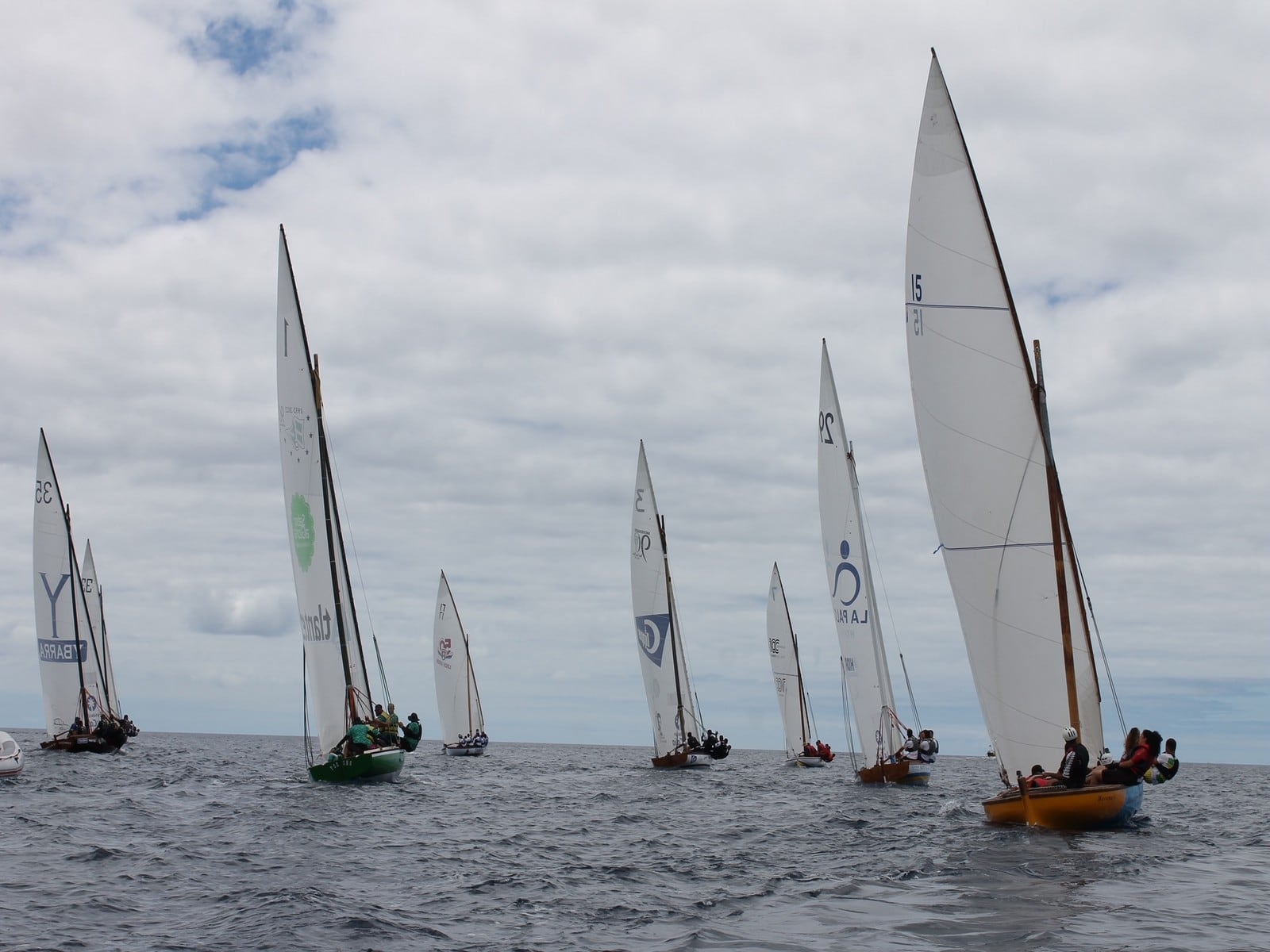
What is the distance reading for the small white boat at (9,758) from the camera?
34.8 meters

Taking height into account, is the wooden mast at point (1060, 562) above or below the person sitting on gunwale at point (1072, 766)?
above

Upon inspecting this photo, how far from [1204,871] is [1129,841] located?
221 cm

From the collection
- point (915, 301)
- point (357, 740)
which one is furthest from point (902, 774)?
point (915, 301)

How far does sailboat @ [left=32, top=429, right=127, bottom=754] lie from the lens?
48312 mm

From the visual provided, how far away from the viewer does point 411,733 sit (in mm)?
34281

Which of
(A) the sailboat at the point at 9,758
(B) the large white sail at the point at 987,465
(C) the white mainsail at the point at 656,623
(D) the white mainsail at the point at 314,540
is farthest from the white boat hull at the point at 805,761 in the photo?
(B) the large white sail at the point at 987,465

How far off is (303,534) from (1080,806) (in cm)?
1963

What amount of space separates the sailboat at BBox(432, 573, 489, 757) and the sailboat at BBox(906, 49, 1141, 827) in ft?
164

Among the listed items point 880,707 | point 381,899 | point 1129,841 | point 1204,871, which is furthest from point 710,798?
point 381,899

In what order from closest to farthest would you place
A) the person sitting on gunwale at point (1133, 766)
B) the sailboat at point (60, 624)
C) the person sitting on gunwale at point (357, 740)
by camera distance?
1. the person sitting on gunwale at point (1133, 766)
2. the person sitting on gunwale at point (357, 740)
3. the sailboat at point (60, 624)

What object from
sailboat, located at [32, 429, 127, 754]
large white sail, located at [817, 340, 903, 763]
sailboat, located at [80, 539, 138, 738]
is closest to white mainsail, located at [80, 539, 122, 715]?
sailboat, located at [80, 539, 138, 738]

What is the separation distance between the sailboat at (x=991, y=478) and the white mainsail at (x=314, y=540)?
52.8 feet

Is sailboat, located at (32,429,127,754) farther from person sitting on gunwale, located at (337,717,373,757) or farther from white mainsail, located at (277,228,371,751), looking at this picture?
person sitting on gunwale, located at (337,717,373,757)

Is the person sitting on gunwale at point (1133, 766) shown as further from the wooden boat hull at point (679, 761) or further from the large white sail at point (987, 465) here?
the wooden boat hull at point (679, 761)
